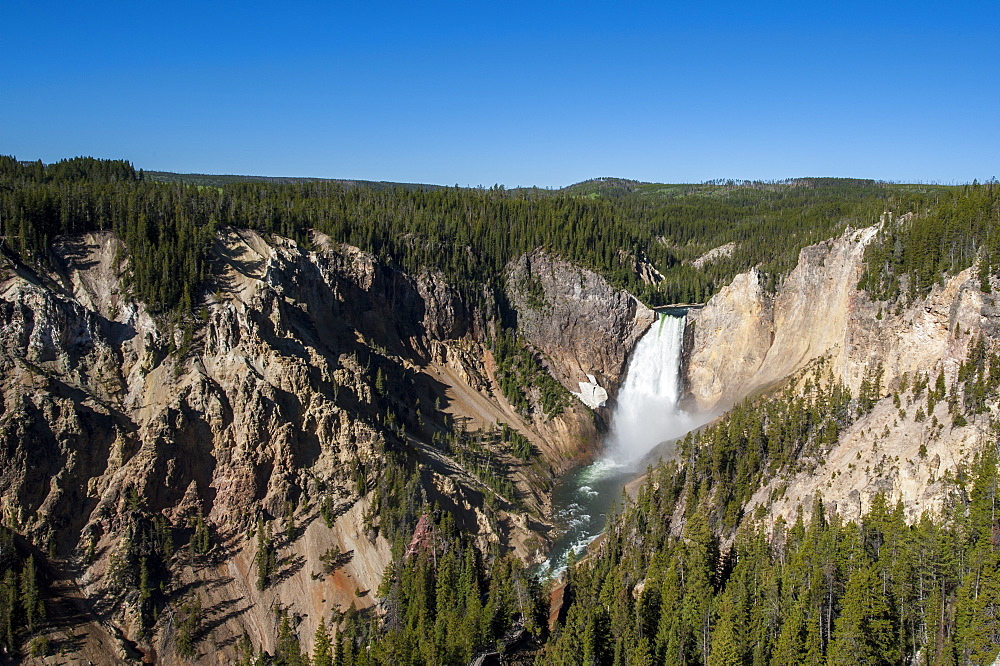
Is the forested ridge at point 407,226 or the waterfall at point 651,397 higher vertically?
the forested ridge at point 407,226

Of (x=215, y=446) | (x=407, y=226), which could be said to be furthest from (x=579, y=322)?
(x=215, y=446)

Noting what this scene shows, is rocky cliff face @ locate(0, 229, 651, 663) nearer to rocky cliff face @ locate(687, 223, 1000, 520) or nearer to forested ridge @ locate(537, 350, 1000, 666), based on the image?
forested ridge @ locate(537, 350, 1000, 666)

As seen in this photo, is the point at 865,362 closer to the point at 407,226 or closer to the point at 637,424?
the point at 637,424

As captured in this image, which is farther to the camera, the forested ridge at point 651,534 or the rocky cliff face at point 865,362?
the rocky cliff face at point 865,362

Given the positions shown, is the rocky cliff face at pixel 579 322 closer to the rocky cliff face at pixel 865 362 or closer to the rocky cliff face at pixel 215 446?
the rocky cliff face at pixel 865 362

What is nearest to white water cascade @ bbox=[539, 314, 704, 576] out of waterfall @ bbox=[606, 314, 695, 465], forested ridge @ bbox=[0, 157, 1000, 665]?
waterfall @ bbox=[606, 314, 695, 465]

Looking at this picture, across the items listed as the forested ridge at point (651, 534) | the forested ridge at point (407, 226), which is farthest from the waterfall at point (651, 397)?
the forested ridge at point (407, 226)

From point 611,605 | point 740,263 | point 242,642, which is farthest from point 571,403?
point 242,642

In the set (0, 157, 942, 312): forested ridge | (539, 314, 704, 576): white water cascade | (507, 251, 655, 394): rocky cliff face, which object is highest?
(0, 157, 942, 312): forested ridge
